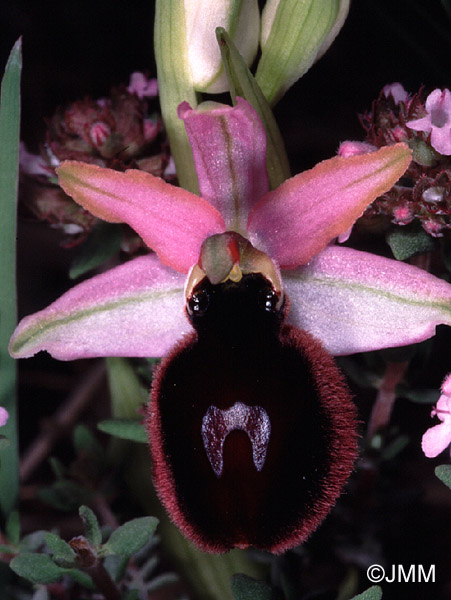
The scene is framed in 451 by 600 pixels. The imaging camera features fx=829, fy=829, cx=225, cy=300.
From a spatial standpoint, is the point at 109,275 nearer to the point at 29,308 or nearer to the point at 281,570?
the point at 281,570

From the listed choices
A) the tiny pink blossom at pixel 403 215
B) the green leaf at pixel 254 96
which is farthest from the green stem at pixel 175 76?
the tiny pink blossom at pixel 403 215

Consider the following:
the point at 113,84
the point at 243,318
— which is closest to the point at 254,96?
the point at 243,318

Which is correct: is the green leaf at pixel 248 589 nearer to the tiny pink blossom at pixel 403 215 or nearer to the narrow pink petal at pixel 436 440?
the narrow pink petal at pixel 436 440

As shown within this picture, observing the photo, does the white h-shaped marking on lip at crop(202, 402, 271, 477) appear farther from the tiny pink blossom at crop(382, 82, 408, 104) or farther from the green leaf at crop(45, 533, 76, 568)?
the tiny pink blossom at crop(382, 82, 408, 104)

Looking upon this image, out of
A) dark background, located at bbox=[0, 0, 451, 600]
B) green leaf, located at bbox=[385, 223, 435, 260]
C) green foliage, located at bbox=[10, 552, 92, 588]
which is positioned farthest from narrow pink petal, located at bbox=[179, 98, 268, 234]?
dark background, located at bbox=[0, 0, 451, 600]

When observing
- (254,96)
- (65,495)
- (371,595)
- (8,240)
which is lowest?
(65,495)

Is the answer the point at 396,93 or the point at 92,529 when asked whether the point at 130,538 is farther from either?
the point at 396,93

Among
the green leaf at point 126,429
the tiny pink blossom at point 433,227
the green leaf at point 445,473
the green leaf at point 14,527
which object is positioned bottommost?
the green leaf at point 14,527
